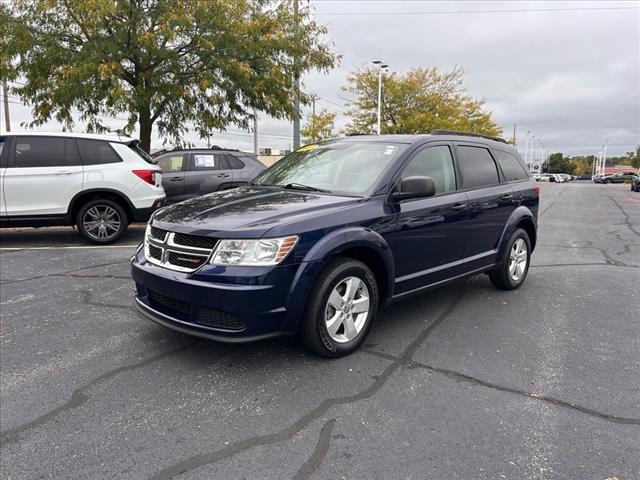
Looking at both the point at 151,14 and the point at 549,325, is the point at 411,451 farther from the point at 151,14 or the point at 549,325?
the point at 151,14

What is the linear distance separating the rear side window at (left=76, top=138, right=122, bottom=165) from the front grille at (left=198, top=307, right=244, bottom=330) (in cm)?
581

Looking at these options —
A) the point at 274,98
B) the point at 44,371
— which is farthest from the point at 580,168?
the point at 44,371

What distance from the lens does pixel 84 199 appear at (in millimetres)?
8023

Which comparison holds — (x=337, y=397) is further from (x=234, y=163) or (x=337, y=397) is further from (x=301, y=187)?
(x=234, y=163)

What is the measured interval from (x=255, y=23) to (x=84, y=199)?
21.1 feet

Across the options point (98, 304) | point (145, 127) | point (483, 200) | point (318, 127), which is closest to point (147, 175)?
point (98, 304)

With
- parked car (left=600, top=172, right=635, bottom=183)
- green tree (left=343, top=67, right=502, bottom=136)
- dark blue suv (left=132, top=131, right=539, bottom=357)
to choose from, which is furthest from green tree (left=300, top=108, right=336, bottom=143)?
parked car (left=600, top=172, right=635, bottom=183)

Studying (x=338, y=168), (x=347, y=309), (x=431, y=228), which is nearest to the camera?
(x=347, y=309)

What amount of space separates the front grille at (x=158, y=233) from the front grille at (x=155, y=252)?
0.27 feet

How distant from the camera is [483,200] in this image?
492 cm

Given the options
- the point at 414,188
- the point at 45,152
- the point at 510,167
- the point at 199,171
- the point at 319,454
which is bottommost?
the point at 319,454

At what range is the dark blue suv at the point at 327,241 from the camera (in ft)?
10.4

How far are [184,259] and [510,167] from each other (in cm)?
405

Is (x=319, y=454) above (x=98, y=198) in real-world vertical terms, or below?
below
